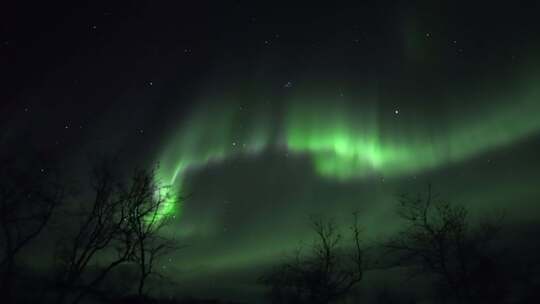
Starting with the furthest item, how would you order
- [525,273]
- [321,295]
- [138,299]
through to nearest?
1. [525,273]
2. [321,295]
3. [138,299]

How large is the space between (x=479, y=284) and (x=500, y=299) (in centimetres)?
379

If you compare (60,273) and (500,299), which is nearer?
(60,273)

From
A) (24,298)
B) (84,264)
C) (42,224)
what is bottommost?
(24,298)

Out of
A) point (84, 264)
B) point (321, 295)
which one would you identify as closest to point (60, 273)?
point (84, 264)

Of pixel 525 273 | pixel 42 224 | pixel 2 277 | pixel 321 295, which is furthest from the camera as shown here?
pixel 525 273

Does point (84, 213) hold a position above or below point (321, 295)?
above

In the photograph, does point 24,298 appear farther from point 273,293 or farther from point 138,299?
point 273,293

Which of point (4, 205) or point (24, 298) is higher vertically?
point (4, 205)

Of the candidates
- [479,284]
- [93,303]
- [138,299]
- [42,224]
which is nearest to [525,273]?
[479,284]

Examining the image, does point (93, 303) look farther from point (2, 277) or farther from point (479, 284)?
point (479, 284)

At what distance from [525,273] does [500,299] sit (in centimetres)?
417

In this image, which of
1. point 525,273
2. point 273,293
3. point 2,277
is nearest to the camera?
point 2,277

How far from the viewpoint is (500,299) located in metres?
33.3

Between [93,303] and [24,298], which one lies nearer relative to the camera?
[24,298]
